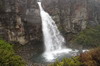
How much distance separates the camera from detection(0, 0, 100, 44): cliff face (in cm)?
3080

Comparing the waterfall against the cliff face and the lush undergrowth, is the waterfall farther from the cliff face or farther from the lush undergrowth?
the lush undergrowth

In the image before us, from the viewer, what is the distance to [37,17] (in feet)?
117

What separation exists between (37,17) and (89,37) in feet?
42.6

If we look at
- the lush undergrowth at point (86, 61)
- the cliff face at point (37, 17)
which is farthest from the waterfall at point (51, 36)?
the lush undergrowth at point (86, 61)

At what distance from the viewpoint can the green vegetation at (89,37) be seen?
38.1 meters

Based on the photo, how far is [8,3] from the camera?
30828 mm

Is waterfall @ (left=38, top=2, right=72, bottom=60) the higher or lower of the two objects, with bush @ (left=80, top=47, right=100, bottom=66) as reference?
lower

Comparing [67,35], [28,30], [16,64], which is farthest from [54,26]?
[16,64]

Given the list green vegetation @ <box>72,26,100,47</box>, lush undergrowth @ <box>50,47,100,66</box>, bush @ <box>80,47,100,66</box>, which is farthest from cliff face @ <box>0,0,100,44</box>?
bush @ <box>80,47,100,66</box>

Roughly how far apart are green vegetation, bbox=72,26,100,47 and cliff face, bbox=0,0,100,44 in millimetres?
2083

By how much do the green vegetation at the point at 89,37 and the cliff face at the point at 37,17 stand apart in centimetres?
208

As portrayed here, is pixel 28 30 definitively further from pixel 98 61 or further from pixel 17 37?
pixel 98 61

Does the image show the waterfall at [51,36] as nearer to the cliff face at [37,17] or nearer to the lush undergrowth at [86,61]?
the cliff face at [37,17]

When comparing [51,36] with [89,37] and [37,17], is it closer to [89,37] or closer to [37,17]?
[37,17]
